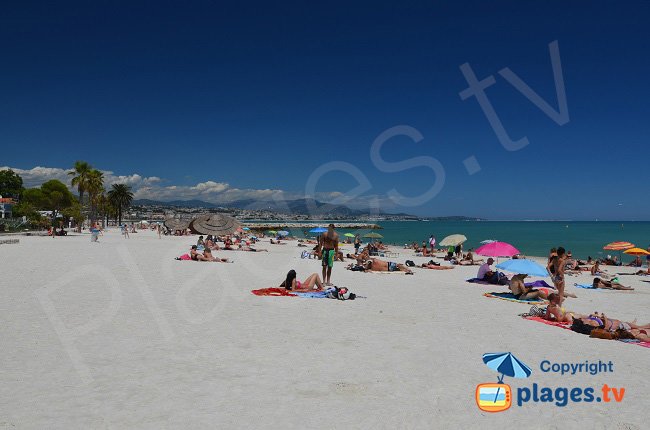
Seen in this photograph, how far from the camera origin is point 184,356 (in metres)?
5.86

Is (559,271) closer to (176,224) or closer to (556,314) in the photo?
(556,314)

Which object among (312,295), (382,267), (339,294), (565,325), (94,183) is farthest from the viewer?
(94,183)

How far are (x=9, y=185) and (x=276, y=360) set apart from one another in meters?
97.1

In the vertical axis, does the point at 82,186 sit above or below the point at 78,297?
above

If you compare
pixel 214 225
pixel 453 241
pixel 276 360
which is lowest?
pixel 276 360

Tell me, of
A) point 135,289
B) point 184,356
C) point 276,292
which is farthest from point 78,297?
point 184,356

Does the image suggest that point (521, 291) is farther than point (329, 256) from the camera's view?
No

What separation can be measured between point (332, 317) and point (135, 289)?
5557 mm

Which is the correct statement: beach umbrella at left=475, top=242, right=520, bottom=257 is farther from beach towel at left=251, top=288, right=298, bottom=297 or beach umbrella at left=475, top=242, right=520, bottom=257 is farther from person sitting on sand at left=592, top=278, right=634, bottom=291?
beach towel at left=251, top=288, right=298, bottom=297

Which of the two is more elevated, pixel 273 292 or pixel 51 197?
pixel 51 197

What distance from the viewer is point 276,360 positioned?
5.74m

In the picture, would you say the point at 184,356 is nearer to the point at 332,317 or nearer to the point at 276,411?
the point at 276,411

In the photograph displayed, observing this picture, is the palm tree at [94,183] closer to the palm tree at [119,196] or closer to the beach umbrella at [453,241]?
the palm tree at [119,196]

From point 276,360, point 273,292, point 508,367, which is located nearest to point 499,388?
point 508,367
